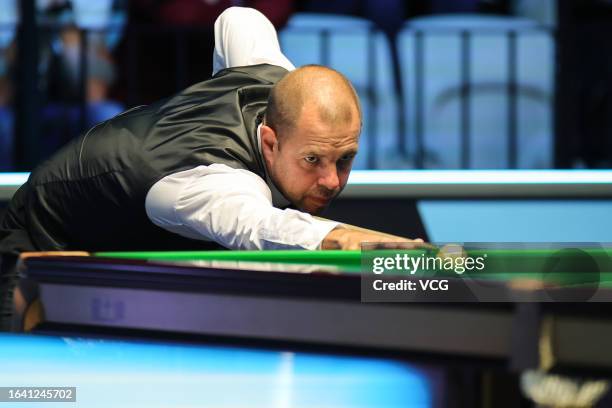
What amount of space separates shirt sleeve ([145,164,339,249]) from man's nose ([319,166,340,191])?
0.10m

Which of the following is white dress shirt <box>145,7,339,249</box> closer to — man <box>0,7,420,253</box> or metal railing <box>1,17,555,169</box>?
man <box>0,7,420,253</box>

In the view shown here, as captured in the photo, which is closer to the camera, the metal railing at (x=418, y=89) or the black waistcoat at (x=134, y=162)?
the black waistcoat at (x=134, y=162)

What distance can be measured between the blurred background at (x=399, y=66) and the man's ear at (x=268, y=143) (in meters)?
1.92

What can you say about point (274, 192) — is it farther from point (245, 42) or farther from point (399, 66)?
point (399, 66)

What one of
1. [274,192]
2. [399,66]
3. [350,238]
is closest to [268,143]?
[274,192]

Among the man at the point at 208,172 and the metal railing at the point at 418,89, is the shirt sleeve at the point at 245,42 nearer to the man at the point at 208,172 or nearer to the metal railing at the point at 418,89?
the man at the point at 208,172

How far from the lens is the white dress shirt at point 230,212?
190 centimetres

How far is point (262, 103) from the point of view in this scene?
256 cm

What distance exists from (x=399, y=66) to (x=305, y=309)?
10.2ft

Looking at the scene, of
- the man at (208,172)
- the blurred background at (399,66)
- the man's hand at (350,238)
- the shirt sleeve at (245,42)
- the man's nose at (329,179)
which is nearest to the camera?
the man's hand at (350,238)

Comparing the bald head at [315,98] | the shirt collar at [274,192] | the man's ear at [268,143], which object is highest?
the bald head at [315,98]

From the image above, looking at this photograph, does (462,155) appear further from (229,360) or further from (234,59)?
(229,360)

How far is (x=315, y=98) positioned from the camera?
218cm

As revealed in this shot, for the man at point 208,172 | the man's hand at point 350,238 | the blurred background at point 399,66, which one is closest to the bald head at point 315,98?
the man at point 208,172
